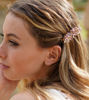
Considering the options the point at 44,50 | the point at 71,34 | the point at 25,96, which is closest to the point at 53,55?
the point at 44,50

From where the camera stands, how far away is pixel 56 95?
2344mm

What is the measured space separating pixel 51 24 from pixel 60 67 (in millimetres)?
408

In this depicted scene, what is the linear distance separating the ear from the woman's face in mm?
44

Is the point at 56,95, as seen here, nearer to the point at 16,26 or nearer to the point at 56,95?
the point at 56,95

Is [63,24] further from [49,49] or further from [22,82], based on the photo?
[22,82]

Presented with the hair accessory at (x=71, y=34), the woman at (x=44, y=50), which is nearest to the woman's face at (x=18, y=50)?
the woman at (x=44, y=50)

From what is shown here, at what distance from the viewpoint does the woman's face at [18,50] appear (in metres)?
2.42

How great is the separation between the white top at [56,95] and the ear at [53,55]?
0.28m

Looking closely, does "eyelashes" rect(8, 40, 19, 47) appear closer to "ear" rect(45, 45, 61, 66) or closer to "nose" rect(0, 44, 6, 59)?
"nose" rect(0, 44, 6, 59)

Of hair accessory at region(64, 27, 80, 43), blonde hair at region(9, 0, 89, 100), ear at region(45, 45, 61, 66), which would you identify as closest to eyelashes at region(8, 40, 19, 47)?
blonde hair at region(9, 0, 89, 100)

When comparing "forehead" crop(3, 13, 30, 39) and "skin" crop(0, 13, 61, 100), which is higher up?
"forehead" crop(3, 13, 30, 39)

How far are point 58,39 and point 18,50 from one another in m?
0.36

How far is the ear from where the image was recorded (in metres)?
2.53

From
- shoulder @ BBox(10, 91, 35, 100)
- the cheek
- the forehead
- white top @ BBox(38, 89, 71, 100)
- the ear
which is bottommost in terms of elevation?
shoulder @ BBox(10, 91, 35, 100)
